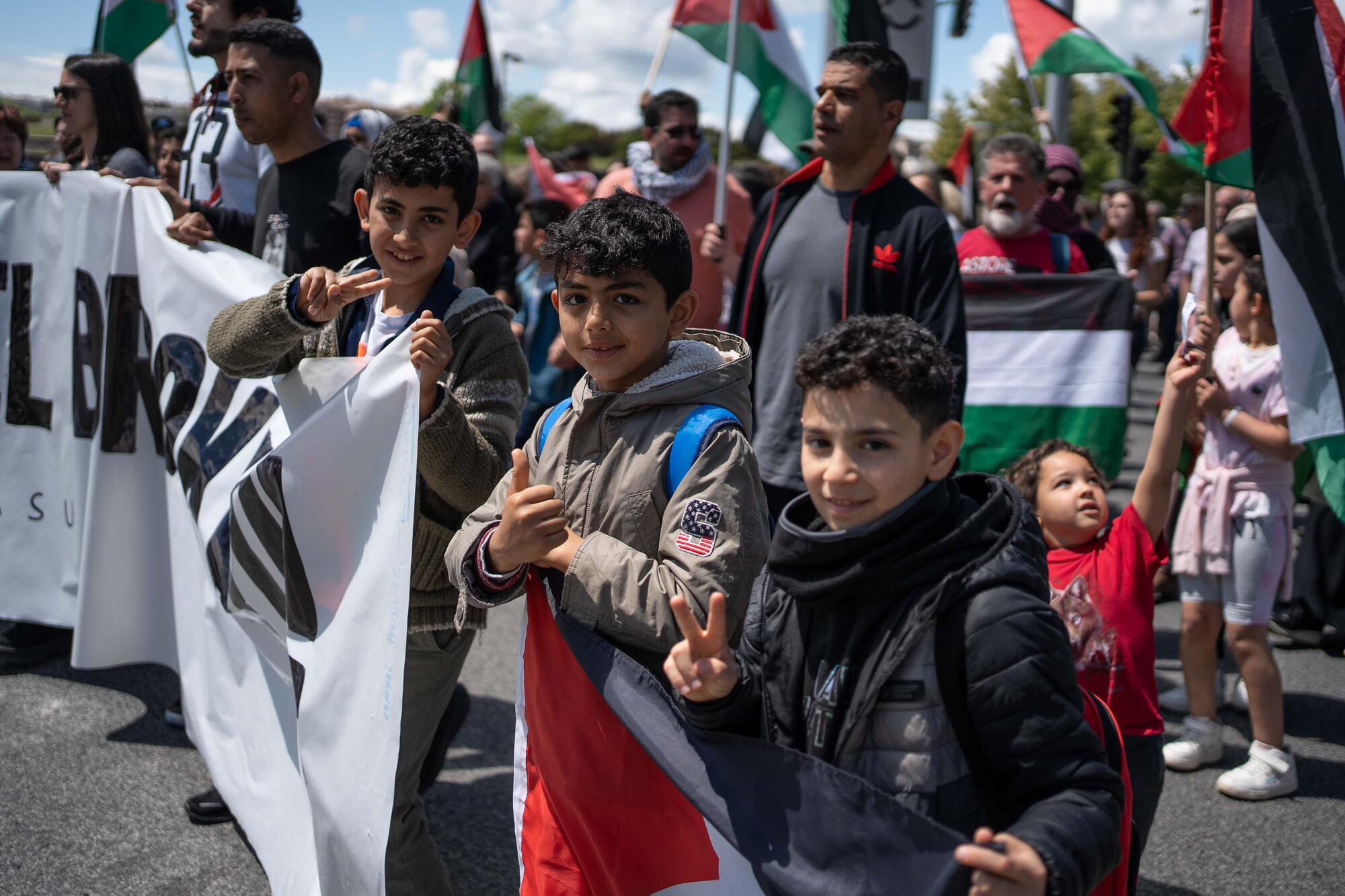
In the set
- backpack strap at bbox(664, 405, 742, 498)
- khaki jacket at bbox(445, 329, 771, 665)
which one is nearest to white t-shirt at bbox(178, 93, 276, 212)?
khaki jacket at bbox(445, 329, 771, 665)

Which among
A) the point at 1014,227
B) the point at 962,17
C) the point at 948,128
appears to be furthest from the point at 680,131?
the point at 948,128

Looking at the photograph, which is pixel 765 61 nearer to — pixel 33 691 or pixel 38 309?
pixel 38 309

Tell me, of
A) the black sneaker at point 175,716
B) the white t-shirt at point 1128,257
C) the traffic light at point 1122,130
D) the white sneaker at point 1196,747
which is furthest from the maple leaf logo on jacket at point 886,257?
the traffic light at point 1122,130

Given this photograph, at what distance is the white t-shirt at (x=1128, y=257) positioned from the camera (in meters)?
7.93

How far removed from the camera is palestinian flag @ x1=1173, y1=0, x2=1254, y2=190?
324 centimetres

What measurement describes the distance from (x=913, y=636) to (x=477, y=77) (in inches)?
342

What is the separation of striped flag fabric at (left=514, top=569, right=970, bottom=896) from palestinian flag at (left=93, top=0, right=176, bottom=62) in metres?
5.29

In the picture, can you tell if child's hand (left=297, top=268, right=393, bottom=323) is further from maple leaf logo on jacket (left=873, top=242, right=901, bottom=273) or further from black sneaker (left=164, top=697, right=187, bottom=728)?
black sneaker (left=164, top=697, right=187, bottom=728)

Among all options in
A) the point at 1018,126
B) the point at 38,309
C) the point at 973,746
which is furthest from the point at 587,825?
the point at 1018,126

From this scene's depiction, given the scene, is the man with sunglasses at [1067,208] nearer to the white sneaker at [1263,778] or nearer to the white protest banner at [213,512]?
the white sneaker at [1263,778]

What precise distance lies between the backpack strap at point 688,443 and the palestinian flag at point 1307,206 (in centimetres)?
181

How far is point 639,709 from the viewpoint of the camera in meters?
1.90

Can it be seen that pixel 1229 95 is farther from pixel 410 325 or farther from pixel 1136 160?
pixel 1136 160

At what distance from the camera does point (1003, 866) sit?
1391mm
